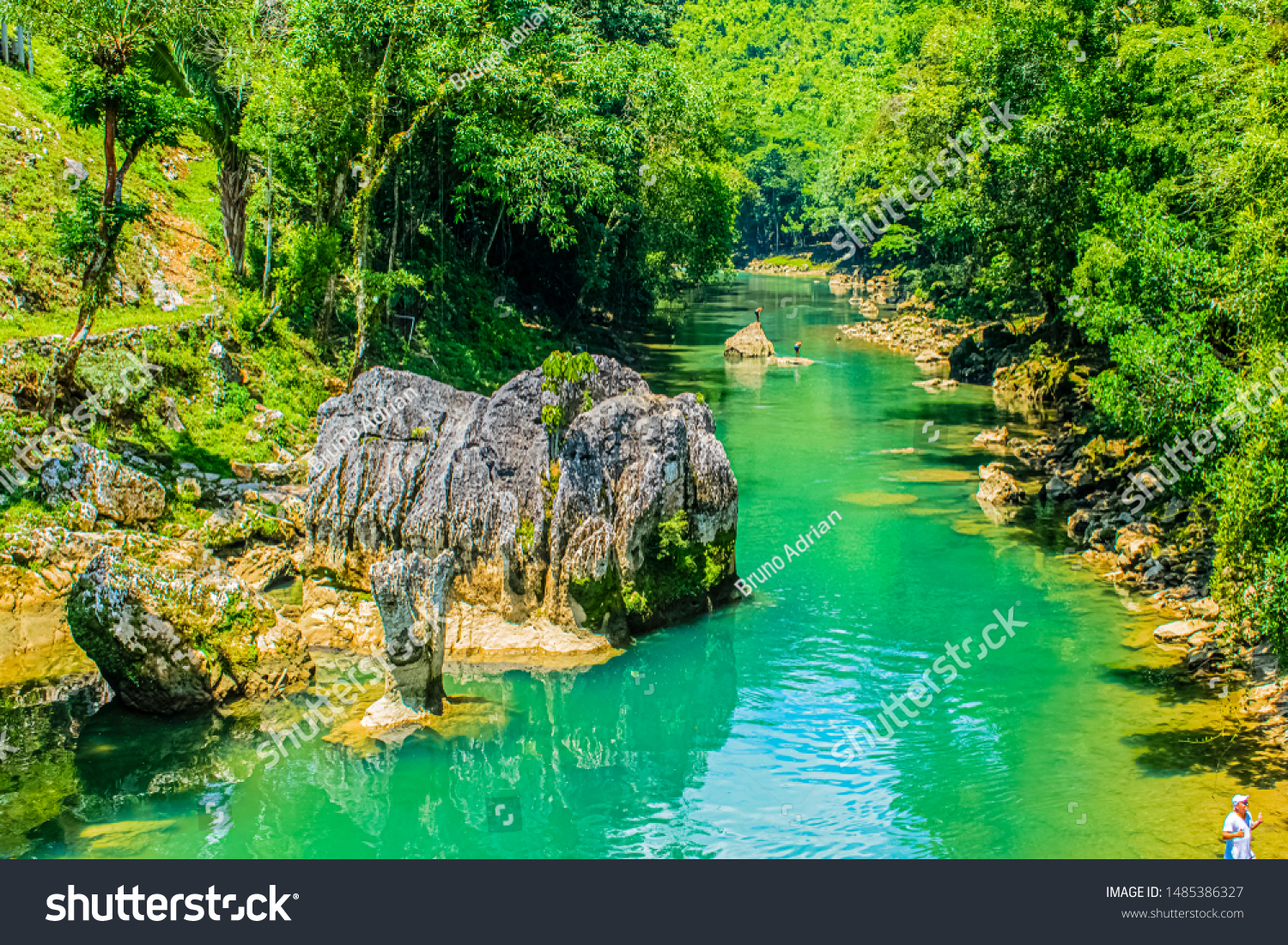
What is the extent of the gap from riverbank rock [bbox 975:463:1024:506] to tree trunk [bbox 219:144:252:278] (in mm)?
24431

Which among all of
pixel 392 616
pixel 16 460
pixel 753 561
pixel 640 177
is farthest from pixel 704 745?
pixel 640 177

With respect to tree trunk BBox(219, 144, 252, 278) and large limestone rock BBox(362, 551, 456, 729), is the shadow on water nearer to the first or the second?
large limestone rock BBox(362, 551, 456, 729)

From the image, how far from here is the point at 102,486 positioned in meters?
24.2

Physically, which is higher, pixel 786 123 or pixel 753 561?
pixel 786 123

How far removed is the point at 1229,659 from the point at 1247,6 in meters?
17.3

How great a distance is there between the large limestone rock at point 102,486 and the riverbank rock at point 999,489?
76.7ft

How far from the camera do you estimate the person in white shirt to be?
14.6m

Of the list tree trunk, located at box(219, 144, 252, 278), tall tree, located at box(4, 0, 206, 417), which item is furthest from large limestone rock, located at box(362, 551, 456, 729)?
tree trunk, located at box(219, 144, 252, 278)

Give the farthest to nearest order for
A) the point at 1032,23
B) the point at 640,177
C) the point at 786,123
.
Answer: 1. the point at 786,123
2. the point at 640,177
3. the point at 1032,23

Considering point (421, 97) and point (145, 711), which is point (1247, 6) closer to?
point (421, 97)

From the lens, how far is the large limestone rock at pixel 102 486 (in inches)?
934

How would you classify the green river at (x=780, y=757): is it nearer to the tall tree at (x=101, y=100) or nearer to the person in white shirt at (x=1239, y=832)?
the person in white shirt at (x=1239, y=832)

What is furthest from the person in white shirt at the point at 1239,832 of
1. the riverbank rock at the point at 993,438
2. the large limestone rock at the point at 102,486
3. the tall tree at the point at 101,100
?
the riverbank rock at the point at 993,438
